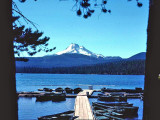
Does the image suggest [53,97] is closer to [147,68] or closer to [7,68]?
[7,68]

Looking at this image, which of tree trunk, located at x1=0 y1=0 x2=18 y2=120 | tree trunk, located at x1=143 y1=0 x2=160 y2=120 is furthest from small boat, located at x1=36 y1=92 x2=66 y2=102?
tree trunk, located at x1=143 y1=0 x2=160 y2=120

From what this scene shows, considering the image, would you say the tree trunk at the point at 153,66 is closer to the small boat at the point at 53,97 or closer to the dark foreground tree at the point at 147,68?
the dark foreground tree at the point at 147,68

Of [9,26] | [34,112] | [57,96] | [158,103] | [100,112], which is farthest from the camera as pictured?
[57,96]

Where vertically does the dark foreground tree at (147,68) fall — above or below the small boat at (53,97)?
above

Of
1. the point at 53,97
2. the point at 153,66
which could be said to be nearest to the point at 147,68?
the point at 153,66

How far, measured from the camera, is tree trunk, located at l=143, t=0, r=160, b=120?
9.78ft

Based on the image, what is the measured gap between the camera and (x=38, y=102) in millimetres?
41719

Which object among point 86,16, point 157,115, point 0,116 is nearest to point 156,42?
point 157,115

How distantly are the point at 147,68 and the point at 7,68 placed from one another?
192cm

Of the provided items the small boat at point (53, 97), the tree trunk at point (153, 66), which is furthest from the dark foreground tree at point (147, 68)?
the small boat at point (53, 97)

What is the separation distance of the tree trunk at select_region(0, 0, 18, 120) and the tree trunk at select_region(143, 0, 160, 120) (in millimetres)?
1856

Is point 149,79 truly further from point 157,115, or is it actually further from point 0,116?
point 0,116

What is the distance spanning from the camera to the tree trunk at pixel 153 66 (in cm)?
298

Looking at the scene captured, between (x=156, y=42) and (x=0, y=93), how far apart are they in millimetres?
2170
